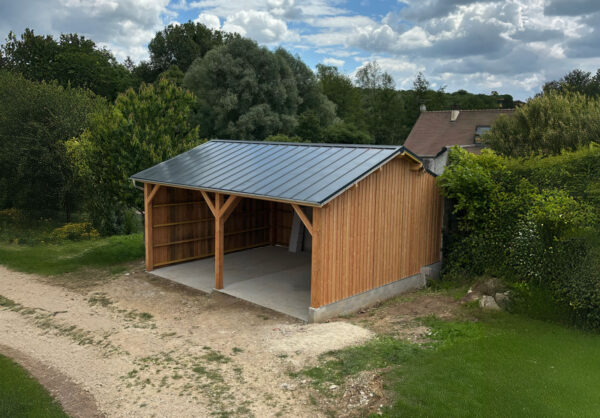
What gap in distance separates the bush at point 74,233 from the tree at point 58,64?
2204cm

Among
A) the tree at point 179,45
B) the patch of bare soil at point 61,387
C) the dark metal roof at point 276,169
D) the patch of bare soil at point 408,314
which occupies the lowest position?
the patch of bare soil at point 61,387

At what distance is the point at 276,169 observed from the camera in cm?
1187

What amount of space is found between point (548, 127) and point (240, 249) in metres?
11.4

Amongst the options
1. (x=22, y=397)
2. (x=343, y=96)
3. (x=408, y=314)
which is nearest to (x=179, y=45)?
(x=343, y=96)

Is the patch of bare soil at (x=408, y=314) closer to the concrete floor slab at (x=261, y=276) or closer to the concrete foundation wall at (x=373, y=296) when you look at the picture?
the concrete foundation wall at (x=373, y=296)

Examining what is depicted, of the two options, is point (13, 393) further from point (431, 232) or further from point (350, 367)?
point (431, 232)

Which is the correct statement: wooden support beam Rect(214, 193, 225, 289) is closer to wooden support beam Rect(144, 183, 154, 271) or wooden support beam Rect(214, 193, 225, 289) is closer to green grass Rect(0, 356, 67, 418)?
wooden support beam Rect(144, 183, 154, 271)

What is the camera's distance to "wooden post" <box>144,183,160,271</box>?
45.6 feet

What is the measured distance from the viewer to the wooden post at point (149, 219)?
1389 centimetres

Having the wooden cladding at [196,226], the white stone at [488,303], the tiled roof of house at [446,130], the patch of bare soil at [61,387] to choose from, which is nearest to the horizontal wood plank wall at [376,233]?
the white stone at [488,303]

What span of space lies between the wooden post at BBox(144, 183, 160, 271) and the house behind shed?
0.03 metres

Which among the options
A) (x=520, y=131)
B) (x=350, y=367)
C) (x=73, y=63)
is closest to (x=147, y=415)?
(x=350, y=367)

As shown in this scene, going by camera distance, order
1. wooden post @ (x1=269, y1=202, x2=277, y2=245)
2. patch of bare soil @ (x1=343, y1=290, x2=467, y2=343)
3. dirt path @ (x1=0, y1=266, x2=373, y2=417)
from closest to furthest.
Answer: dirt path @ (x1=0, y1=266, x2=373, y2=417) < patch of bare soil @ (x1=343, y1=290, x2=467, y2=343) < wooden post @ (x1=269, y1=202, x2=277, y2=245)

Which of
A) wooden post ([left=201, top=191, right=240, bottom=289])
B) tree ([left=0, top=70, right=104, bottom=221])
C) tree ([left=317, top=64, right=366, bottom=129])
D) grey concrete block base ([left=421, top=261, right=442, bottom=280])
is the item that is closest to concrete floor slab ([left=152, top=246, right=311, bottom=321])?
wooden post ([left=201, top=191, right=240, bottom=289])
